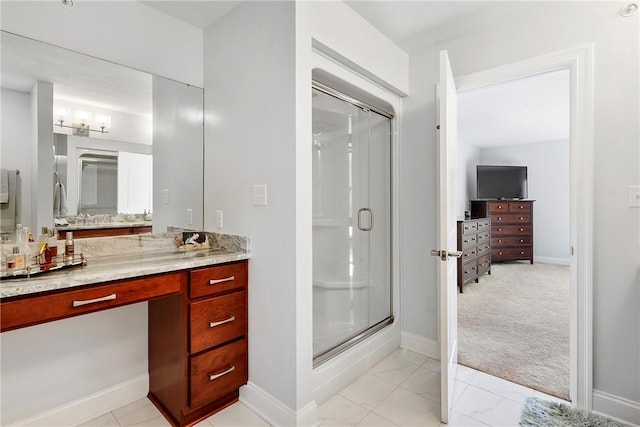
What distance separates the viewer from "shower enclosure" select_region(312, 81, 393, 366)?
2258mm

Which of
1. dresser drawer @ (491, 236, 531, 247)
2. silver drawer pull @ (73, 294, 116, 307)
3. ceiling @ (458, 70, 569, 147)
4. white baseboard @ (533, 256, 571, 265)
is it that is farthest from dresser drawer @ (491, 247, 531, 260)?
silver drawer pull @ (73, 294, 116, 307)

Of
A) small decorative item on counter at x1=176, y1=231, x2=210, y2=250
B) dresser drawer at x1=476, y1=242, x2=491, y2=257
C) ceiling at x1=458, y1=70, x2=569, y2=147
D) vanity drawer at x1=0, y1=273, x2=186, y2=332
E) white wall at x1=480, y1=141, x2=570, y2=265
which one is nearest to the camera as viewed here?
vanity drawer at x1=0, y1=273, x2=186, y2=332

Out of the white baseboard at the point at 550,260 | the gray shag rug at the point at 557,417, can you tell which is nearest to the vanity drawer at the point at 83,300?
the gray shag rug at the point at 557,417

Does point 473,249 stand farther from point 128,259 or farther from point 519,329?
point 128,259

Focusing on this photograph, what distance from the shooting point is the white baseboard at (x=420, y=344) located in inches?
97.5

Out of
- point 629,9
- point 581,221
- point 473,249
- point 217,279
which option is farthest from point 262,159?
point 473,249

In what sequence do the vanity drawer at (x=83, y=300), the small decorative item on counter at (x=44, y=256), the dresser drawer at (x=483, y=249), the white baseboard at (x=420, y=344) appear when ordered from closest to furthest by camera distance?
1. the vanity drawer at (x=83, y=300)
2. the small decorative item on counter at (x=44, y=256)
3. the white baseboard at (x=420, y=344)
4. the dresser drawer at (x=483, y=249)

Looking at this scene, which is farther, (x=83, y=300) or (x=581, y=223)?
(x=581, y=223)

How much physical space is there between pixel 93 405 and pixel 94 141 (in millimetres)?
1501

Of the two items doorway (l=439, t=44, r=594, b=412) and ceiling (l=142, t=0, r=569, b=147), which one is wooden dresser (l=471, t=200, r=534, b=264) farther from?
doorway (l=439, t=44, r=594, b=412)

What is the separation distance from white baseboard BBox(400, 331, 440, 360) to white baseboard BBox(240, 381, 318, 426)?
1142 mm

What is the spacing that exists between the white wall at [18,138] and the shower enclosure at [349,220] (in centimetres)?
157

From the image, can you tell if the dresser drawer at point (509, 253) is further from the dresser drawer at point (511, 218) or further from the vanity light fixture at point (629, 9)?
the vanity light fixture at point (629, 9)

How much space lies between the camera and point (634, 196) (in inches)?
67.5
